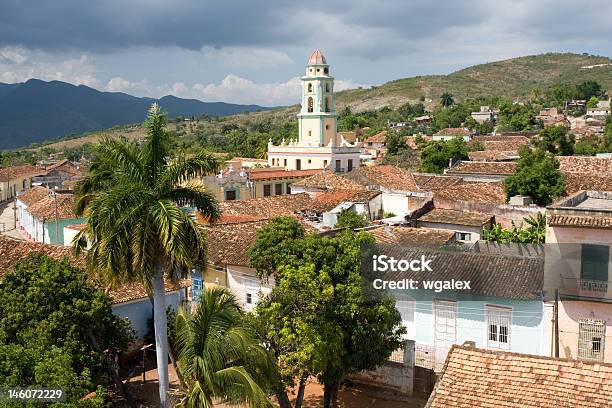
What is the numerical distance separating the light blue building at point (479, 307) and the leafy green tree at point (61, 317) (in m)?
7.32

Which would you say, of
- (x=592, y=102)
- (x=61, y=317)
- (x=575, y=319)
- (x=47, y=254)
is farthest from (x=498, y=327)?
(x=592, y=102)

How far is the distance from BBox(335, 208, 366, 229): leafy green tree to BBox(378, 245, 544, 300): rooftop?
8.12 m

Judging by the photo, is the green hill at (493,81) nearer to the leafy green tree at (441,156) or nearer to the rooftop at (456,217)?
the leafy green tree at (441,156)

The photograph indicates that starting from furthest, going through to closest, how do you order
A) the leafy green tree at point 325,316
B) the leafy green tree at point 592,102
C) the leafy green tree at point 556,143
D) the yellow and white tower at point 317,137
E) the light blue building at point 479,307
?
1. the leafy green tree at point 592,102
2. the leafy green tree at point 556,143
3. the yellow and white tower at point 317,137
4. the light blue building at point 479,307
5. the leafy green tree at point 325,316

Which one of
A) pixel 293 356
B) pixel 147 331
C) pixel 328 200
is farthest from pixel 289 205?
pixel 293 356

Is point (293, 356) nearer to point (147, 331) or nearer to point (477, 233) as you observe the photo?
point (147, 331)

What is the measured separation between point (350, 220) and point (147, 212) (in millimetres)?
16920

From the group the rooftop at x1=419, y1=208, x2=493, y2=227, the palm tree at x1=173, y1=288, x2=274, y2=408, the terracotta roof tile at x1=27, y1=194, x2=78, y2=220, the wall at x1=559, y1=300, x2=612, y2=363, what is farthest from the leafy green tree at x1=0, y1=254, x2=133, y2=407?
the terracotta roof tile at x1=27, y1=194, x2=78, y2=220

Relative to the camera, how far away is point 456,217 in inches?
1074

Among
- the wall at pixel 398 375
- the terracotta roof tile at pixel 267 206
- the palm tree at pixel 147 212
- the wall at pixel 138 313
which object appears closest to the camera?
the palm tree at pixel 147 212

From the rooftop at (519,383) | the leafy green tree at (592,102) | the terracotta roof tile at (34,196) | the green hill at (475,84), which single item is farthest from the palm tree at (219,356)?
the green hill at (475,84)

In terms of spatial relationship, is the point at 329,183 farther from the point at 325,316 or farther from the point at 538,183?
the point at 325,316

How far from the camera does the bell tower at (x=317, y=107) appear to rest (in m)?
50.2

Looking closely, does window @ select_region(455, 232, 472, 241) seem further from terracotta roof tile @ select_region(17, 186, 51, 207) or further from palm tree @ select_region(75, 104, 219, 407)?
terracotta roof tile @ select_region(17, 186, 51, 207)
